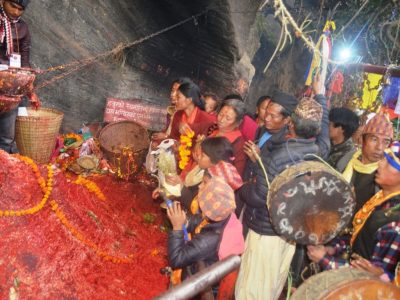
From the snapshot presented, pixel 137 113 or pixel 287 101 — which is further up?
pixel 287 101

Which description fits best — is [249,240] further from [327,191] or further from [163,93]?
[163,93]

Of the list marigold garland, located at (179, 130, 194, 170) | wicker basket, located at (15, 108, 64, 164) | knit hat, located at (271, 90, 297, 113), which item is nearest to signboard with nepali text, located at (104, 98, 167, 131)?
wicker basket, located at (15, 108, 64, 164)

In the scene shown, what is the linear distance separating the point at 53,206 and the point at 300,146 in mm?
2738

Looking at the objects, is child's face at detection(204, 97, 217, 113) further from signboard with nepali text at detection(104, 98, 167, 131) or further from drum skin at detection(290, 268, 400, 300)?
drum skin at detection(290, 268, 400, 300)

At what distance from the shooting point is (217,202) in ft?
8.66

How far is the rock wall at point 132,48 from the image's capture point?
6.69 meters

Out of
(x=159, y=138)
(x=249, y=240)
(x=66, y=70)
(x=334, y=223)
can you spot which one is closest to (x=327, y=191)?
(x=334, y=223)

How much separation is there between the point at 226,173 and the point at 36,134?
3.42 m

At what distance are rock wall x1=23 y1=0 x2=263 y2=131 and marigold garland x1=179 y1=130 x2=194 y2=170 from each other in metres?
3.26

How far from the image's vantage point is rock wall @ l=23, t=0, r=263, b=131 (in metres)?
6.69

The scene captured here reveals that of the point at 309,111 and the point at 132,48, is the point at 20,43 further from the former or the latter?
the point at 309,111

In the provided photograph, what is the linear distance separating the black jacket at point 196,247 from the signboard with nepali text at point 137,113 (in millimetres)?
5053

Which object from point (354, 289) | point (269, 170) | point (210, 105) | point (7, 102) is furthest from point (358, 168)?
point (7, 102)

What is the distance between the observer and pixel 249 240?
135 inches
